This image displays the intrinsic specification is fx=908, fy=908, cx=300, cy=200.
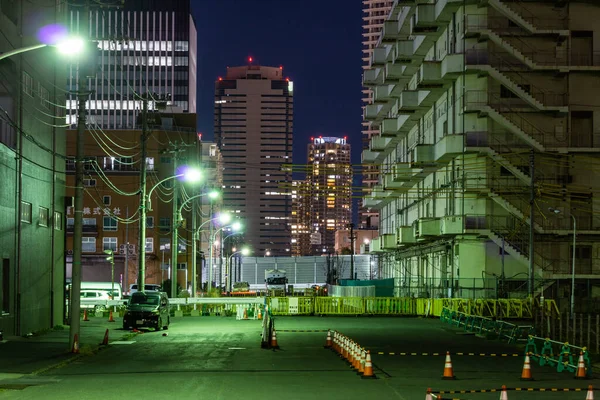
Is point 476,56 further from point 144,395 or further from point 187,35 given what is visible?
point 187,35

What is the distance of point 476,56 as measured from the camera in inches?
2376

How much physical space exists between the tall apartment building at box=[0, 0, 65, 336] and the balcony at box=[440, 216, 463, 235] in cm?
2715

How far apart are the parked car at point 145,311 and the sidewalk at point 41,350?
766 mm

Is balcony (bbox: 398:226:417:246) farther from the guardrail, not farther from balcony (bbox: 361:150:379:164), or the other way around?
balcony (bbox: 361:150:379:164)

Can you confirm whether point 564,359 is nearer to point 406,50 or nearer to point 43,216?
point 43,216

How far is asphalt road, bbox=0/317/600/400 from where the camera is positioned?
19594 mm

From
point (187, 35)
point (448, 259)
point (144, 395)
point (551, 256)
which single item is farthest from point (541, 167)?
point (187, 35)

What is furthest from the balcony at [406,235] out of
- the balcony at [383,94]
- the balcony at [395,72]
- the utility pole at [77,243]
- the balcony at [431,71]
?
the utility pole at [77,243]

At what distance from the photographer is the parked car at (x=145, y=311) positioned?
42281 millimetres

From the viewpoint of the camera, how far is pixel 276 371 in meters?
24.2

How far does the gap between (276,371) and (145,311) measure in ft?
63.3

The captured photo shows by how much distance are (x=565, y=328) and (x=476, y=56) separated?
1241 inches

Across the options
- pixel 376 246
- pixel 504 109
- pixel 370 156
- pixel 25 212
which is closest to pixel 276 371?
pixel 25 212

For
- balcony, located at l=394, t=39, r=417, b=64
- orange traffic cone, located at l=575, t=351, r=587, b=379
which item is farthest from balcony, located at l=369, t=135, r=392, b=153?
orange traffic cone, located at l=575, t=351, r=587, b=379
